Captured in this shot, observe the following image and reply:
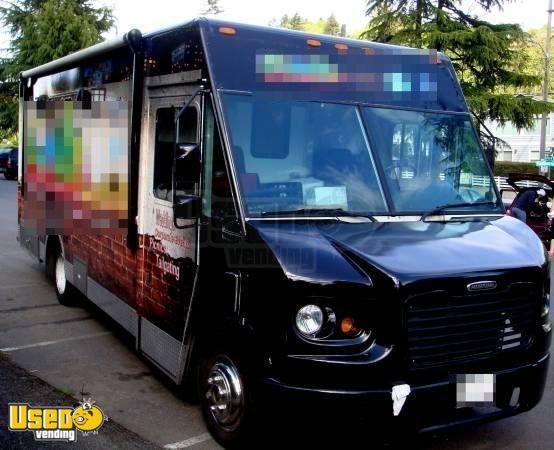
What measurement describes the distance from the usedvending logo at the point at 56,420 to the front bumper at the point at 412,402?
1.59 metres

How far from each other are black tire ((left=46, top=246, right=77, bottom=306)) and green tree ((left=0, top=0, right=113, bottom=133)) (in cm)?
2922

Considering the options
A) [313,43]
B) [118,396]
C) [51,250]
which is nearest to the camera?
[313,43]

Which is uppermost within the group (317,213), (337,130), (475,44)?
(475,44)

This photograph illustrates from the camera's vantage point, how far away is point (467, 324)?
3.56 meters

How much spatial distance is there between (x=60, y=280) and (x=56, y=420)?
12.1ft

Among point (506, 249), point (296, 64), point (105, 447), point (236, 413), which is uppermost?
point (296, 64)

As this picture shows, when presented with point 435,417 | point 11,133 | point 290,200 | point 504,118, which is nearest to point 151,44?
point 290,200

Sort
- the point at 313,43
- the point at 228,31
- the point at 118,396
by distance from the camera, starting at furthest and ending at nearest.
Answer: the point at 118,396, the point at 313,43, the point at 228,31

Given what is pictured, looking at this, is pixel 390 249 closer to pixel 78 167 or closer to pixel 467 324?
pixel 467 324

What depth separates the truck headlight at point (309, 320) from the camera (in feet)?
11.2

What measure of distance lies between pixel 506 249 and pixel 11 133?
130 feet

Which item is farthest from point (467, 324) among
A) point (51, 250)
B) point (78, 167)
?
point (51, 250)

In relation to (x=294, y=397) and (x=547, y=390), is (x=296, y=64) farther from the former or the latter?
(x=547, y=390)

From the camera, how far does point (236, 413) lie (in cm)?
383
